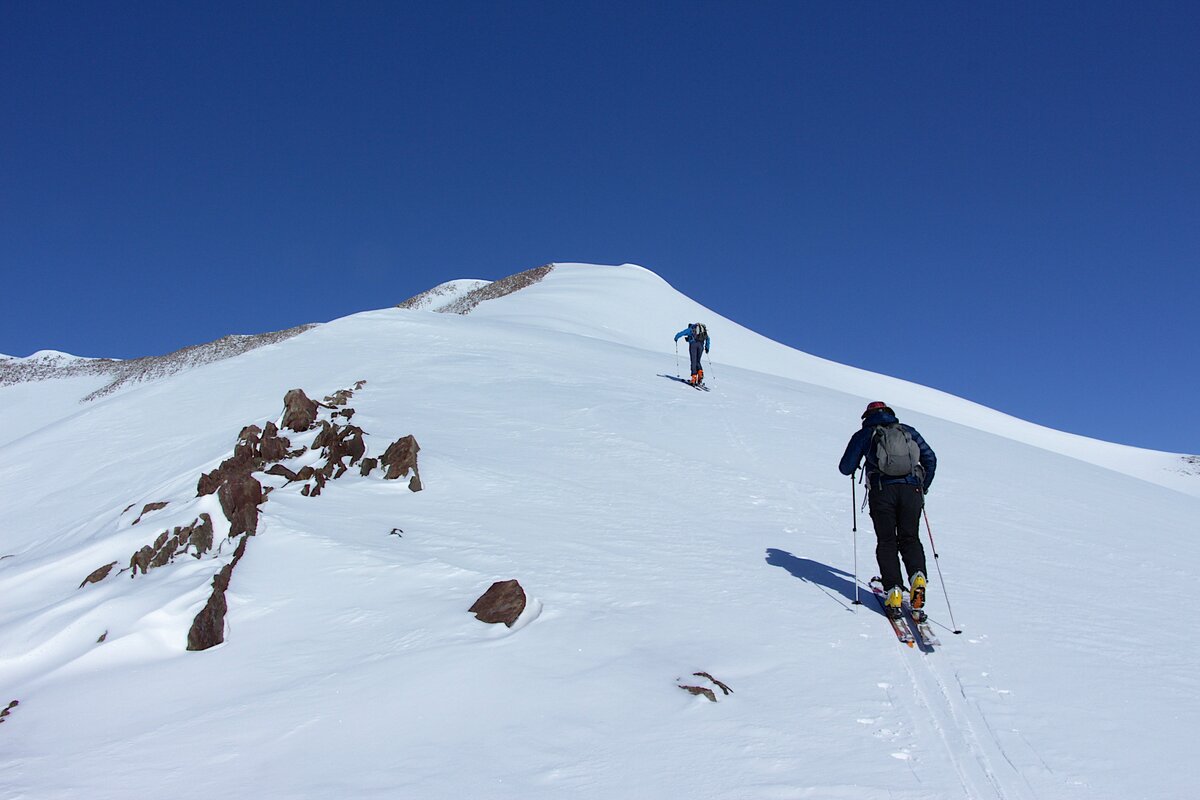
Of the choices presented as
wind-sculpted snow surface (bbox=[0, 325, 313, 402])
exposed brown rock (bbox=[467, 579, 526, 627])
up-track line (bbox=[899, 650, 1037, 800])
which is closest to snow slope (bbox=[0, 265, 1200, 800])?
up-track line (bbox=[899, 650, 1037, 800])

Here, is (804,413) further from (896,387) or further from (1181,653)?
(896,387)

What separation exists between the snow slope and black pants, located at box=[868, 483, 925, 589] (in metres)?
0.50

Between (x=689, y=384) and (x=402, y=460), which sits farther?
(x=689, y=384)

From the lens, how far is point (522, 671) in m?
4.50

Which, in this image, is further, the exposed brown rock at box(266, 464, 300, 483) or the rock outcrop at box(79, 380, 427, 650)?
the exposed brown rock at box(266, 464, 300, 483)

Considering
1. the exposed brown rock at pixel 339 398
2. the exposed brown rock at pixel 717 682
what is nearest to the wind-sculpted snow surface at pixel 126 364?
the exposed brown rock at pixel 339 398

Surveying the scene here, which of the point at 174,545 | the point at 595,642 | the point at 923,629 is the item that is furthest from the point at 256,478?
the point at 923,629

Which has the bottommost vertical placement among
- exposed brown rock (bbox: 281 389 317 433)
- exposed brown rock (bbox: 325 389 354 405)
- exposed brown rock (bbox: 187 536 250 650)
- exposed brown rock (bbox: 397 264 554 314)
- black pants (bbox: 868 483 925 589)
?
exposed brown rock (bbox: 187 536 250 650)

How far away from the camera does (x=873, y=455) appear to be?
611 centimetres

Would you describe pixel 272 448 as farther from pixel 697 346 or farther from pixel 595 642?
pixel 697 346

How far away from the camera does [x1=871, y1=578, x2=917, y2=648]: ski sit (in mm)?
5223

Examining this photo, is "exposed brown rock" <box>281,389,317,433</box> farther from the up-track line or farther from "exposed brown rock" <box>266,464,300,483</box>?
the up-track line

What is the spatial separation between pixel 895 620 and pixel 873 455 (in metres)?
1.43

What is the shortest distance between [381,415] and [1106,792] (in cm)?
1121
